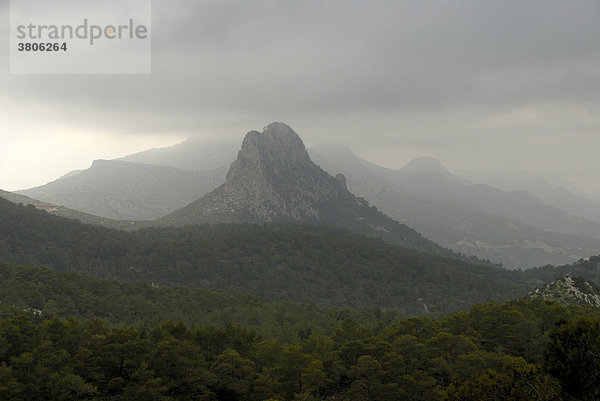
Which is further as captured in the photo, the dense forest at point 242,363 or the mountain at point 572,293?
the mountain at point 572,293

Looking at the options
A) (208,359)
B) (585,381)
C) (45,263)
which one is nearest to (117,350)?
(208,359)

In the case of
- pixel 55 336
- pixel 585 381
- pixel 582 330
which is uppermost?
pixel 582 330

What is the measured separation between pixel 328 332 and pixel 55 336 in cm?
6377

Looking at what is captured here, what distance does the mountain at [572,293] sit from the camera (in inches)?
4353

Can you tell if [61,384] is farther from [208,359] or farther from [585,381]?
[585,381]

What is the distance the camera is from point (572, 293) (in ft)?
378

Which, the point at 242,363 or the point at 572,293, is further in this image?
the point at 572,293

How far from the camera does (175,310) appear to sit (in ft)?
416

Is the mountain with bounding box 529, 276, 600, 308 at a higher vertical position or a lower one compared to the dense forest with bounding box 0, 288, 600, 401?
lower

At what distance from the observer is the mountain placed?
110562 millimetres

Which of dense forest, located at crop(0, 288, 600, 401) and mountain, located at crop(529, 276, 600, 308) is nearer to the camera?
dense forest, located at crop(0, 288, 600, 401)

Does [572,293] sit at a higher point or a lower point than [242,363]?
lower

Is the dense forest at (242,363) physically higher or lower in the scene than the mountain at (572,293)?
higher

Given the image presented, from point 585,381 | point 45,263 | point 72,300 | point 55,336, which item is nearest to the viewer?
point 585,381
